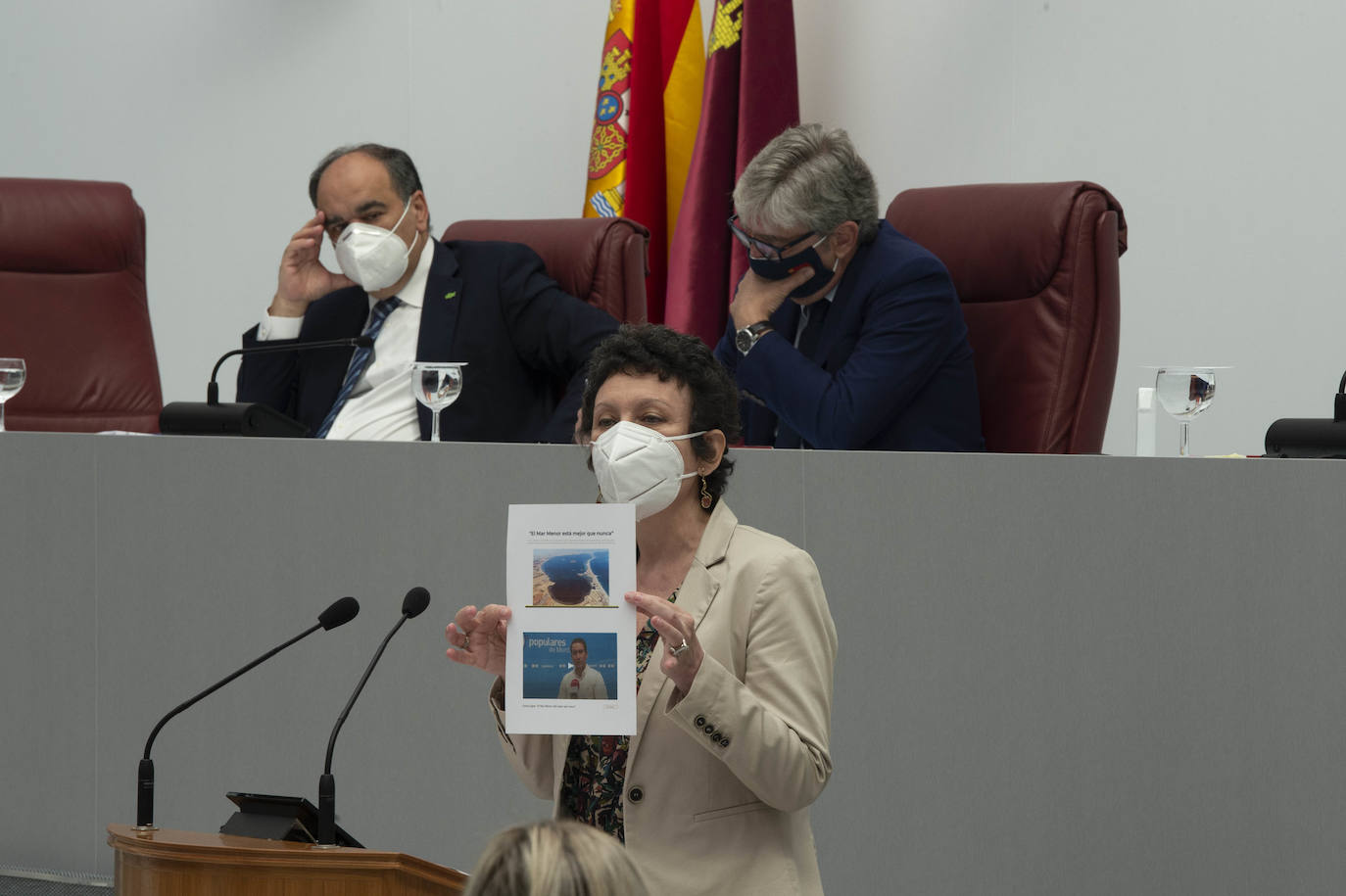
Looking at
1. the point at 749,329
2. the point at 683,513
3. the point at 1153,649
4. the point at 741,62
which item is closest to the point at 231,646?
the point at 749,329

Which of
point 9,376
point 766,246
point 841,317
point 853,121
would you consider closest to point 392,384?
point 9,376

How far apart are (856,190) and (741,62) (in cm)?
133

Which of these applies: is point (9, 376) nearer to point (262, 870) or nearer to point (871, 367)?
point (871, 367)

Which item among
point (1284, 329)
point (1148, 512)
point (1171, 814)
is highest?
point (1284, 329)

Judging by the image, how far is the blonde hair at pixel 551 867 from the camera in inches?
36.6

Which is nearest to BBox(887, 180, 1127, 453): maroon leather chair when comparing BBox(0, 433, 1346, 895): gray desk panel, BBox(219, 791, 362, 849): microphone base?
BBox(0, 433, 1346, 895): gray desk panel

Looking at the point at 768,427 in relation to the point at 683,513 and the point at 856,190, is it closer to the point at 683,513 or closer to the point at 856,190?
the point at 856,190

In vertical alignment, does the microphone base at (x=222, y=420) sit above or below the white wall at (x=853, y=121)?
below

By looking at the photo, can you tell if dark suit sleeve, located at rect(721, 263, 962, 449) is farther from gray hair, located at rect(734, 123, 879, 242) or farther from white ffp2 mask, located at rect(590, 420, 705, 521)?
white ffp2 mask, located at rect(590, 420, 705, 521)

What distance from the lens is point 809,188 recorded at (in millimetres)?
2770

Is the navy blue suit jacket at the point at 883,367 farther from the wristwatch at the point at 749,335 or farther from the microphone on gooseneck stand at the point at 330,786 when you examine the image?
the microphone on gooseneck stand at the point at 330,786

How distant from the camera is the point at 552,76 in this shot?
471 cm

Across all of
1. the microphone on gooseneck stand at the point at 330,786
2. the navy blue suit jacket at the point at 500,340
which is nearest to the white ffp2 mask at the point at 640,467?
the microphone on gooseneck stand at the point at 330,786

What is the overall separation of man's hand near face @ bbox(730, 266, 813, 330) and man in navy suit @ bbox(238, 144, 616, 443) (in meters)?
0.32
